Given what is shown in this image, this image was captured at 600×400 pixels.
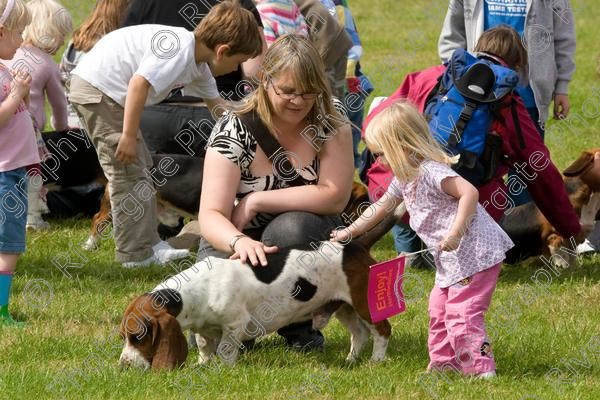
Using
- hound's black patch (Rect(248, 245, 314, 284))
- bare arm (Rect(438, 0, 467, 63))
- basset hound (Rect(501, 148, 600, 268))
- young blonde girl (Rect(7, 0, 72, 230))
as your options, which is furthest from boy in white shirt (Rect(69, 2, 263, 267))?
basset hound (Rect(501, 148, 600, 268))

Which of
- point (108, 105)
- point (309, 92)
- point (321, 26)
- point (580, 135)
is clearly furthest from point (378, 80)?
point (309, 92)

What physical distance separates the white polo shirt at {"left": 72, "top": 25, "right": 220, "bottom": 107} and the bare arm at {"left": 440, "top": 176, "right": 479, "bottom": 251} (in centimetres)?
215

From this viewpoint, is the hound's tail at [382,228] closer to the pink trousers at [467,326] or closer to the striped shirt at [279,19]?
the pink trousers at [467,326]

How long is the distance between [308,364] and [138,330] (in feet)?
2.67

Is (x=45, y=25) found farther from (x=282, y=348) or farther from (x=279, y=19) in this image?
(x=282, y=348)

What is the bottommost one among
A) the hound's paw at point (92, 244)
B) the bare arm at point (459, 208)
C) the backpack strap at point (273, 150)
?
the hound's paw at point (92, 244)

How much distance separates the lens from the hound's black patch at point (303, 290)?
4500mm

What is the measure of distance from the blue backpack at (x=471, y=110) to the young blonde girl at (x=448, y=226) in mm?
1473

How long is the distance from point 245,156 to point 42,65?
3388 mm

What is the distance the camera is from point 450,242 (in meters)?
4.31

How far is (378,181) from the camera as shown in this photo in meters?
6.41

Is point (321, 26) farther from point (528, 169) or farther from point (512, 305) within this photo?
point (512, 305)

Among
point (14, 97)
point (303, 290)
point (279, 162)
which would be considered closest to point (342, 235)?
point (303, 290)

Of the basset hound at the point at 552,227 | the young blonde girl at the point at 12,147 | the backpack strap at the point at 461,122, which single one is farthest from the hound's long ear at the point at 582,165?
the young blonde girl at the point at 12,147
